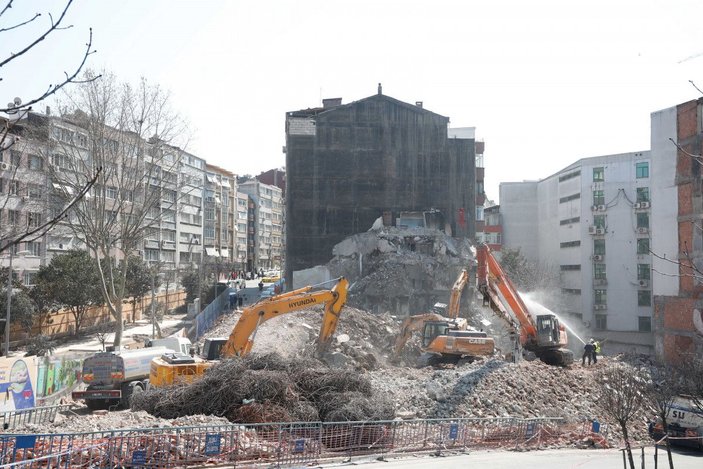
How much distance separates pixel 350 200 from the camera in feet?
155

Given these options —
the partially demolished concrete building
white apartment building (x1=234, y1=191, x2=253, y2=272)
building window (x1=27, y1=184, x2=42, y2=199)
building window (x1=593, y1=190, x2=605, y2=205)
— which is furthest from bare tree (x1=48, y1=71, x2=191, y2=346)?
white apartment building (x1=234, y1=191, x2=253, y2=272)

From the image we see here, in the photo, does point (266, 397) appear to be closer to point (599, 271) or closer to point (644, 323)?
point (644, 323)

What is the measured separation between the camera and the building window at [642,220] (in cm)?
4938

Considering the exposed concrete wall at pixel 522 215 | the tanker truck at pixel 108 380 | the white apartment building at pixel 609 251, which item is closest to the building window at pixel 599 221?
the white apartment building at pixel 609 251

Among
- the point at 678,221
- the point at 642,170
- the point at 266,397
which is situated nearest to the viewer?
the point at 266,397

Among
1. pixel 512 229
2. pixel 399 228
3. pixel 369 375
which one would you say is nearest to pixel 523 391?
pixel 369 375

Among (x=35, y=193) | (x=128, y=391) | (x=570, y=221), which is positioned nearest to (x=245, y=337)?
(x=128, y=391)

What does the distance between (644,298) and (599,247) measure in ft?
16.7

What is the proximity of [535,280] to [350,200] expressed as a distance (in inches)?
722

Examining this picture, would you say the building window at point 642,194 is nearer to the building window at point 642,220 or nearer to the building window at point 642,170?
the building window at point 642,170

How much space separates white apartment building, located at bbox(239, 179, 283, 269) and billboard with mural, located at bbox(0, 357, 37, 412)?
249ft

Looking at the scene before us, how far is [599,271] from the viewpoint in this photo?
5166cm

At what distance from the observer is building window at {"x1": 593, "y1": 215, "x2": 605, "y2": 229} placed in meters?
51.3

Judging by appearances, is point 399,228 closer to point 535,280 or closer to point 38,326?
point 535,280
